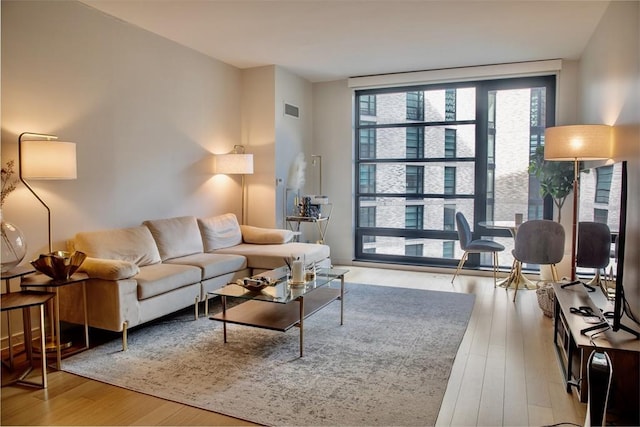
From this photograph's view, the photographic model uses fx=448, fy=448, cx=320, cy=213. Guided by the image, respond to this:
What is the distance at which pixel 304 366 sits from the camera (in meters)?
2.95

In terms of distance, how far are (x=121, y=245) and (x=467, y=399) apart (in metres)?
2.97

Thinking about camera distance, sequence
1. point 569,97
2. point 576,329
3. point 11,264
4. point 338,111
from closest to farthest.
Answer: point 576,329, point 11,264, point 569,97, point 338,111

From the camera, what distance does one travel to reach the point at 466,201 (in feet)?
19.9

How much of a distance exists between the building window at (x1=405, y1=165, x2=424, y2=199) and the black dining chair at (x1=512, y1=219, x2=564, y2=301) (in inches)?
76.0

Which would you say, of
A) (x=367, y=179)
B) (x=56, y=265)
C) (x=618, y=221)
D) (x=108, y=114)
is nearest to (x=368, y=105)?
(x=367, y=179)

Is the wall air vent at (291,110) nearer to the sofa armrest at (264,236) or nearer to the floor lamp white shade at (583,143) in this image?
the sofa armrest at (264,236)

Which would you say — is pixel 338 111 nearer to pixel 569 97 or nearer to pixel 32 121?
pixel 569 97

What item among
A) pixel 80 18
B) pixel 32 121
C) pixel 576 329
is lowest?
pixel 576 329

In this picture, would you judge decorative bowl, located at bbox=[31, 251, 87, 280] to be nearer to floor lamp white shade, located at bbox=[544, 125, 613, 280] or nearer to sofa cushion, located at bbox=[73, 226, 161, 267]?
sofa cushion, located at bbox=[73, 226, 161, 267]

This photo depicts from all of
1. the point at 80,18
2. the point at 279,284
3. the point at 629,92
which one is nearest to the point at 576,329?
the point at 629,92

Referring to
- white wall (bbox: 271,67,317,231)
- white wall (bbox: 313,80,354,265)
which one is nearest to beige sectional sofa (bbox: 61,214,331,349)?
white wall (bbox: 271,67,317,231)

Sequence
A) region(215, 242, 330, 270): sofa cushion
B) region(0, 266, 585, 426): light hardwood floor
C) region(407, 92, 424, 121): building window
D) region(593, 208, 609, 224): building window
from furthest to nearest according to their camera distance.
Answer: region(407, 92, 424, 121): building window
region(215, 242, 330, 270): sofa cushion
region(593, 208, 609, 224): building window
region(0, 266, 585, 426): light hardwood floor

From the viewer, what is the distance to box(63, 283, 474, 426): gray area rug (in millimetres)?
2404

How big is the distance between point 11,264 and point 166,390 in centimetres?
129
